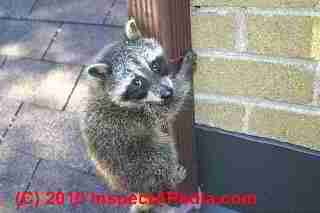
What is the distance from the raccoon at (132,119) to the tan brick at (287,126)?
454mm

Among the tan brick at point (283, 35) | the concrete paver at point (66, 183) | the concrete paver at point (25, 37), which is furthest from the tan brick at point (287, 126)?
the concrete paver at point (25, 37)

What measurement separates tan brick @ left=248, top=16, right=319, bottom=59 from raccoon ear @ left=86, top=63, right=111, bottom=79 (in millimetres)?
772

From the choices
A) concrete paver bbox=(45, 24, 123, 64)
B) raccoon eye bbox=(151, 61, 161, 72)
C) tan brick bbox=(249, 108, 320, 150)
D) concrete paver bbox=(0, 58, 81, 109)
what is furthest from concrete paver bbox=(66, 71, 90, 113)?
tan brick bbox=(249, 108, 320, 150)

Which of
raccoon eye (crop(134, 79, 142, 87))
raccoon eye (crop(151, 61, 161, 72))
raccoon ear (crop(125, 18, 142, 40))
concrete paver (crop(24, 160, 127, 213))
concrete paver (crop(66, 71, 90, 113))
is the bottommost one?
concrete paver (crop(24, 160, 127, 213))

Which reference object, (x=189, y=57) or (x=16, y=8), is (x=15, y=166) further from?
(x=16, y=8)

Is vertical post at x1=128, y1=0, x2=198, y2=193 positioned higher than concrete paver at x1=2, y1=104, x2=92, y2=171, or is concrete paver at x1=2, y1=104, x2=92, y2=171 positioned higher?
vertical post at x1=128, y1=0, x2=198, y2=193

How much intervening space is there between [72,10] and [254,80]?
2114 millimetres

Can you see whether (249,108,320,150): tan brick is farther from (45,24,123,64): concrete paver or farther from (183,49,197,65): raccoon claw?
(45,24,123,64): concrete paver

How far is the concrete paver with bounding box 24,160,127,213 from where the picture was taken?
8.76 ft

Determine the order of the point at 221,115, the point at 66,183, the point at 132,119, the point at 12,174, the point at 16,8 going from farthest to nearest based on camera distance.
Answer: the point at 16,8
the point at 12,174
the point at 66,183
the point at 221,115
the point at 132,119

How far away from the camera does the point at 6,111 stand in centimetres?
322

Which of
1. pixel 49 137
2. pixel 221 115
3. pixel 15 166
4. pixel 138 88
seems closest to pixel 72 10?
pixel 49 137

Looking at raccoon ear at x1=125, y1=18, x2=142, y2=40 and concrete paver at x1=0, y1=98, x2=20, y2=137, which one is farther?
concrete paver at x1=0, y1=98, x2=20, y2=137

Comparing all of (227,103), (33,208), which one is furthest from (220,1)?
(33,208)
